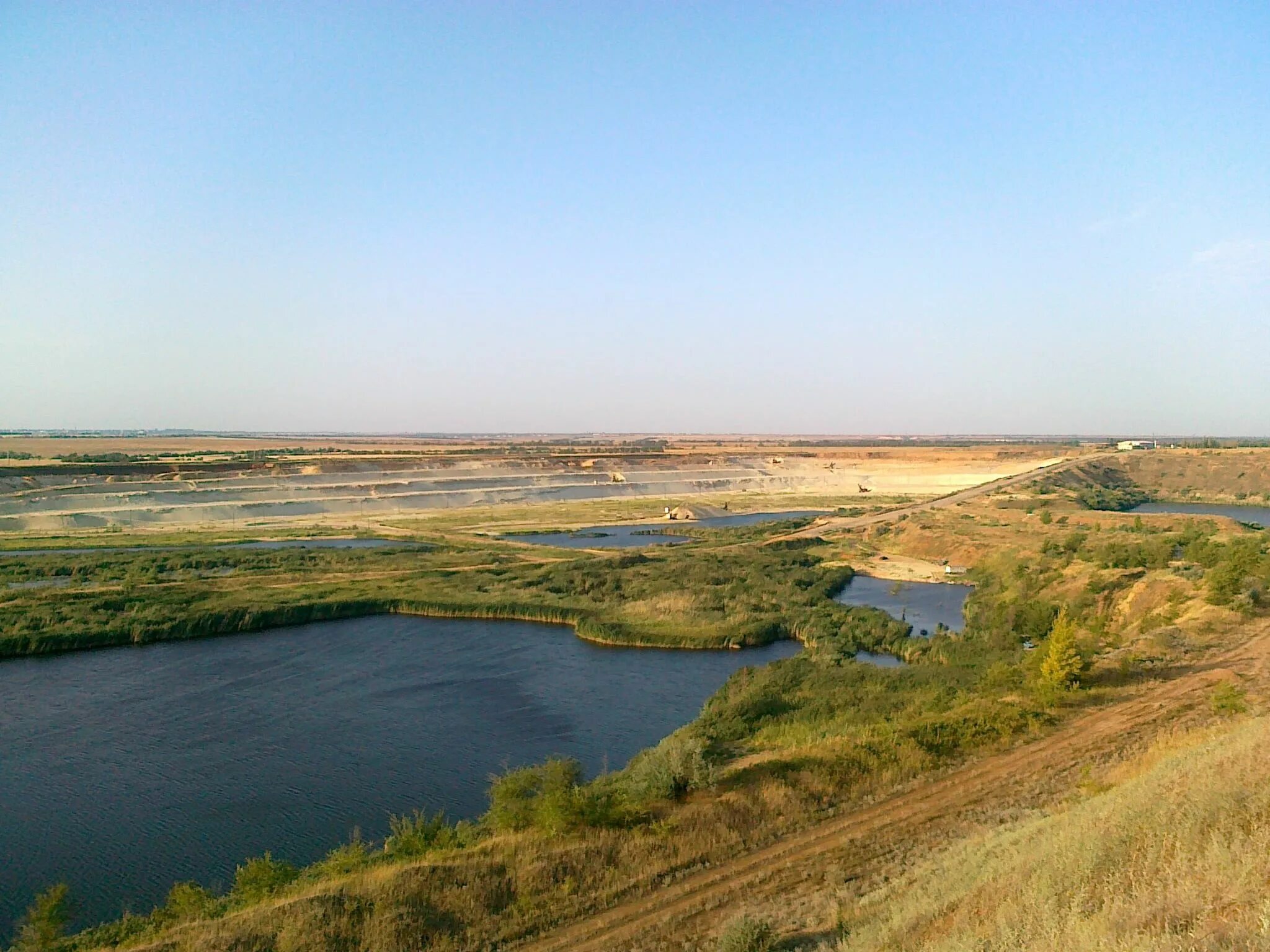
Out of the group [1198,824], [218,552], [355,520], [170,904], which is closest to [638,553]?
[218,552]

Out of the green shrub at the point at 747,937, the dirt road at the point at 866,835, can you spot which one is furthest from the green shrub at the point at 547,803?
the green shrub at the point at 747,937

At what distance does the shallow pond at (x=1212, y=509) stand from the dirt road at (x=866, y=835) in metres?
64.2

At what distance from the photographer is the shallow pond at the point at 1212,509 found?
71438 mm

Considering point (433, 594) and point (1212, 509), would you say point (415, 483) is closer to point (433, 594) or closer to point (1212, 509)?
point (433, 594)

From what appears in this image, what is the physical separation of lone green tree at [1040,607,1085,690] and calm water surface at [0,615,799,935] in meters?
9.23

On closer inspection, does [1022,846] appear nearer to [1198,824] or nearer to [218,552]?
[1198,824]

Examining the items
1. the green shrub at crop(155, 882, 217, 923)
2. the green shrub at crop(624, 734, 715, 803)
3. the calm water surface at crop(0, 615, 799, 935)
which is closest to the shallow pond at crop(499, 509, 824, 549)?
the calm water surface at crop(0, 615, 799, 935)

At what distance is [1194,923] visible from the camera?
627 centimetres

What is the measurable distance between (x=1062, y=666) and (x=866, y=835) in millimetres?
8481

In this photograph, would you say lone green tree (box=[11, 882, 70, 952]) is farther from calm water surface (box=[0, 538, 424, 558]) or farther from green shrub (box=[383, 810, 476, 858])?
calm water surface (box=[0, 538, 424, 558])

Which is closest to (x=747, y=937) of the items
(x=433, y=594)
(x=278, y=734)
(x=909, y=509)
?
(x=278, y=734)

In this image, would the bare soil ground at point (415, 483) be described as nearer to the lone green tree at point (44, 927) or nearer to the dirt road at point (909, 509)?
the dirt road at point (909, 509)

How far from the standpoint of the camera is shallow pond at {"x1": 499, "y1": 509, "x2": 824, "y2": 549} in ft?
198

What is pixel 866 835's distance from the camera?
499 inches
